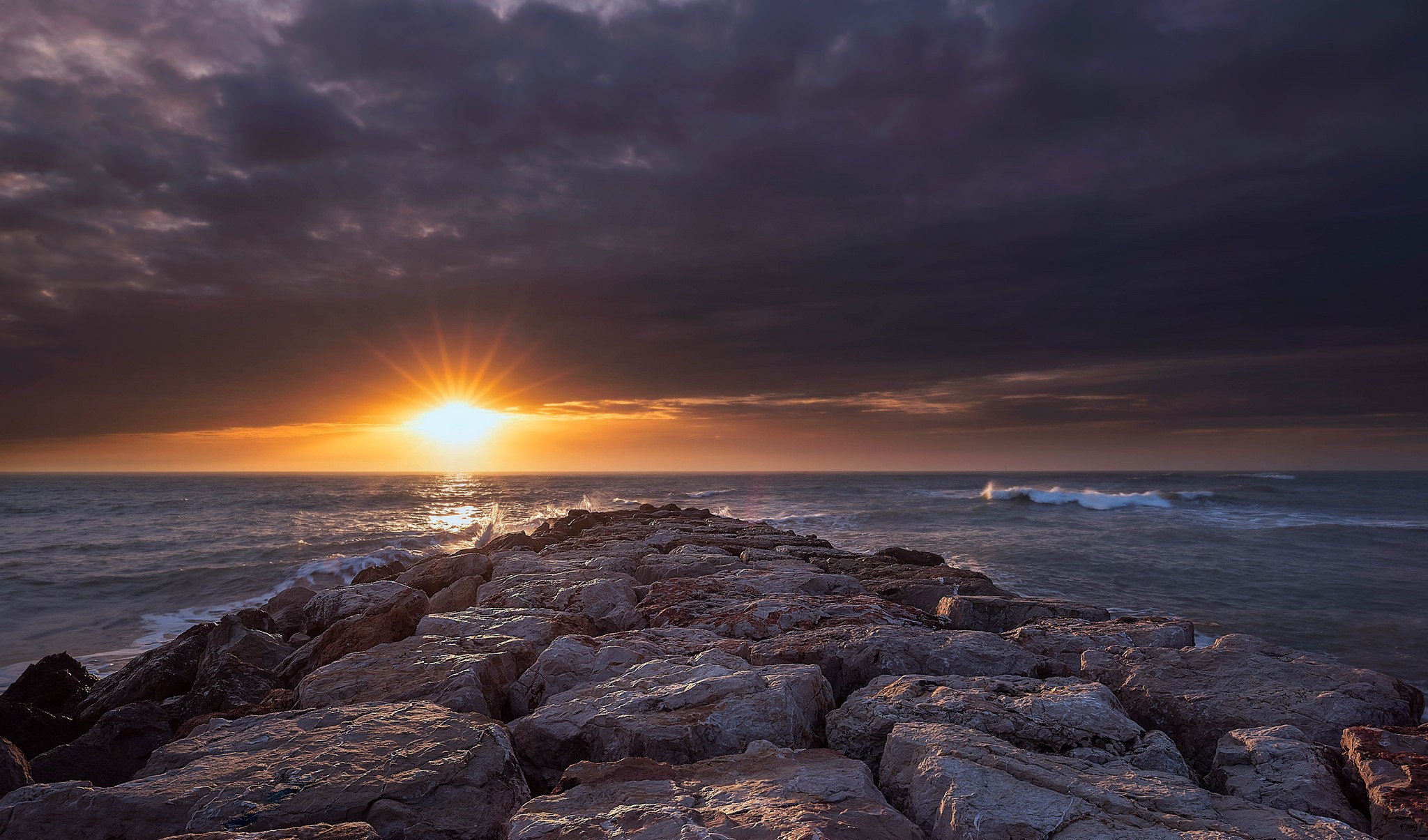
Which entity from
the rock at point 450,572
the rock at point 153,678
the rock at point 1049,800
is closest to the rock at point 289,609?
the rock at point 450,572

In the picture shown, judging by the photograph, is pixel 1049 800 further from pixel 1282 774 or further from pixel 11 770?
pixel 11 770

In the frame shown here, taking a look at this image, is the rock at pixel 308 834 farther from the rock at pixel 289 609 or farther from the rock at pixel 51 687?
the rock at pixel 289 609

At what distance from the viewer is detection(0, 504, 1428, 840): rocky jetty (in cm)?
304

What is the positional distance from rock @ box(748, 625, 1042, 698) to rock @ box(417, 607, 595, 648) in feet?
6.30

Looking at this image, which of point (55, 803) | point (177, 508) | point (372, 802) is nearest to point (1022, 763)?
point (372, 802)

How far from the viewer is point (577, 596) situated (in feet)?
24.0

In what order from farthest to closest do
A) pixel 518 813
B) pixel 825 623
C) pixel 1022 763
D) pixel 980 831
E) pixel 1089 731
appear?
pixel 825 623, pixel 1089 731, pixel 1022 763, pixel 518 813, pixel 980 831

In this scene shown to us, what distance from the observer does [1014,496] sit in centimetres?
5369

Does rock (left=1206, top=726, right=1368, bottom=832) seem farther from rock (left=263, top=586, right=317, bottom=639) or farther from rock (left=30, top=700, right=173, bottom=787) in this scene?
rock (left=263, top=586, right=317, bottom=639)

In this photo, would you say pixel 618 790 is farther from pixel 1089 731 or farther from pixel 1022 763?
pixel 1089 731

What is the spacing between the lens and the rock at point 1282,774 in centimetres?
343

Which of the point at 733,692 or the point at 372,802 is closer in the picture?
the point at 372,802

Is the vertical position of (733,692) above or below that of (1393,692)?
above

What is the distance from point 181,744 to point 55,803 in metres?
0.92
